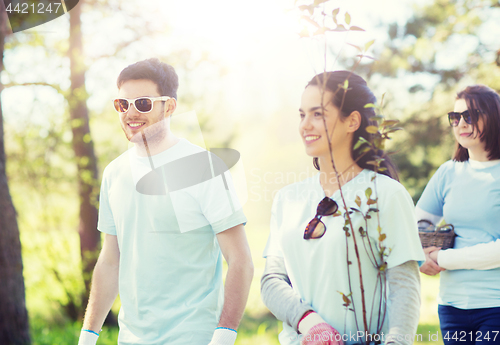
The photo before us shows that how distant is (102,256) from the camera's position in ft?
6.57

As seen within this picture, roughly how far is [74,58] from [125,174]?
3.89 meters

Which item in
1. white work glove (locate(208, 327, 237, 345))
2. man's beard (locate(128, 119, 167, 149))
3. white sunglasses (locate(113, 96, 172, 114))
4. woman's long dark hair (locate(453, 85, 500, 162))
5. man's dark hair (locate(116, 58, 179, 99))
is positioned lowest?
white work glove (locate(208, 327, 237, 345))

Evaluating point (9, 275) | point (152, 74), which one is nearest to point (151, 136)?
point (152, 74)

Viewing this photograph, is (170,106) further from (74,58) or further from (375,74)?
(375,74)

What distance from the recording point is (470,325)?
83.5 inches

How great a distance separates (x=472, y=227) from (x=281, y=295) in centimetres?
121

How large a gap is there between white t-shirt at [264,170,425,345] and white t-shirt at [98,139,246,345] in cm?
32

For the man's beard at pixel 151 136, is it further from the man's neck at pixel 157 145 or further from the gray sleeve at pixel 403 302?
the gray sleeve at pixel 403 302

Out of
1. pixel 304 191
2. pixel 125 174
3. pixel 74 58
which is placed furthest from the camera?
pixel 74 58

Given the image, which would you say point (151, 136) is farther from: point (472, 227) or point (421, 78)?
point (421, 78)

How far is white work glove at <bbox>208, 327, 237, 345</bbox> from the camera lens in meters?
1.62

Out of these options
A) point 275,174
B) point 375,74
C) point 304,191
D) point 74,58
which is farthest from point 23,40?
point 375,74

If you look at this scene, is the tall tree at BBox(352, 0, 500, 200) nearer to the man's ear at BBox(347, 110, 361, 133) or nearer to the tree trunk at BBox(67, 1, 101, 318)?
the tree trunk at BBox(67, 1, 101, 318)

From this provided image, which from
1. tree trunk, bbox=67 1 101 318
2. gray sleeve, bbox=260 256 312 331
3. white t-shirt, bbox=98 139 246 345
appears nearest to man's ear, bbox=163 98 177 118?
white t-shirt, bbox=98 139 246 345
